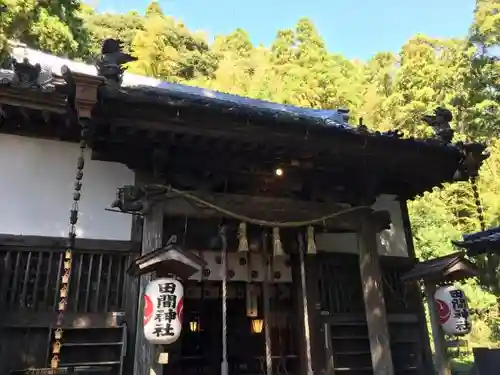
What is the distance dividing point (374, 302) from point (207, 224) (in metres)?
3.26

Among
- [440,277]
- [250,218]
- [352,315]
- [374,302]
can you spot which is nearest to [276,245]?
[250,218]

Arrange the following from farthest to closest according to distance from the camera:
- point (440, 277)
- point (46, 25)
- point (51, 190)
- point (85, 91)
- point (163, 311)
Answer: point (46, 25)
point (440, 277)
point (51, 190)
point (163, 311)
point (85, 91)

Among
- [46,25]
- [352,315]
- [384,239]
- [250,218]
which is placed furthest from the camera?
[46,25]

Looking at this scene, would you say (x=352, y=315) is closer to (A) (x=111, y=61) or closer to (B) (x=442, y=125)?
(B) (x=442, y=125)

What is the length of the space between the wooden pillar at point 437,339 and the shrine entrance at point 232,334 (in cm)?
250

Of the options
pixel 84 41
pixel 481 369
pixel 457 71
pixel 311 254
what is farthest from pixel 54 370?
pixel 457 71

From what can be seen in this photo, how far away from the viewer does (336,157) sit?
7277 millimetres

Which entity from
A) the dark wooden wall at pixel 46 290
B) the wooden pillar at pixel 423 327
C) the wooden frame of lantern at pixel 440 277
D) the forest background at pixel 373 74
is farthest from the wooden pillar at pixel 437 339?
the dark wooden wall at pixel 46 290

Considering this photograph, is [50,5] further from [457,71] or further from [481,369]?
[457,71]

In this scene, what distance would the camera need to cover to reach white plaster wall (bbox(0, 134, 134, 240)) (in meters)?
6.70

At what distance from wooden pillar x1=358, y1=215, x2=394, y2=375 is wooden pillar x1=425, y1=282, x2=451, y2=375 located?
2.44 feet

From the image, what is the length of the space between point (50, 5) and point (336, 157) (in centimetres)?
1234

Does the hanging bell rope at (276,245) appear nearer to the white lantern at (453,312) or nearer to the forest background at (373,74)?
the white lantern at (453,312)

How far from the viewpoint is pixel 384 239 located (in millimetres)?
9320
